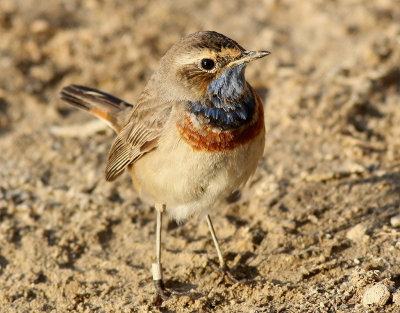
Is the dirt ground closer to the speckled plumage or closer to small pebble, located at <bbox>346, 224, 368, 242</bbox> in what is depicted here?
small pebble, located at <bbox>346, 224, 368, 242</bbox>

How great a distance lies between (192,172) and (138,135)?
849 millimetres

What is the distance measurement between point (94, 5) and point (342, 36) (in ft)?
14.1

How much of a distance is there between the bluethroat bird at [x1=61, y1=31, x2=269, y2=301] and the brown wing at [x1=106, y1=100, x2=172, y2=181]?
1cm

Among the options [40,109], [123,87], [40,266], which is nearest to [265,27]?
[123,87]

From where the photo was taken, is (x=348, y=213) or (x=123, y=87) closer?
(x=348, y=213)

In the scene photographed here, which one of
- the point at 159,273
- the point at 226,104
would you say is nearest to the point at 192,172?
the point at 226,104

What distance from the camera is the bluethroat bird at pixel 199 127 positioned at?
5445 millimetres

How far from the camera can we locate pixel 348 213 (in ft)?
21.4

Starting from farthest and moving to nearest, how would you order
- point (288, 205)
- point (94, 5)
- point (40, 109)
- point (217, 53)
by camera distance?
point (94, 5) < point (40, 109) < point (288, 205) < point (217, 53)

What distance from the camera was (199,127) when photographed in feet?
17.8

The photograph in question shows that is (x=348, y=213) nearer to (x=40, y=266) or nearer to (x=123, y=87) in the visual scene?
(x=40, y=266)

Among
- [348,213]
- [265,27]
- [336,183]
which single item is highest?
[265,27]

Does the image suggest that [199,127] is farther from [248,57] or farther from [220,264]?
[220,264]

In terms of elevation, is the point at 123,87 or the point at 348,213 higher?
the point at 123,87
